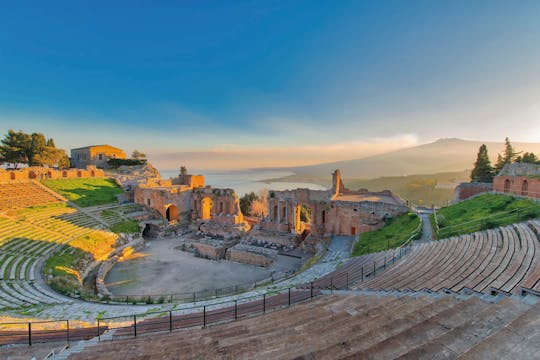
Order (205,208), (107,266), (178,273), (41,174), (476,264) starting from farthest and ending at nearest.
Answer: (205,208)
(41,174)
(107,266)
(178,273)
(476,264)

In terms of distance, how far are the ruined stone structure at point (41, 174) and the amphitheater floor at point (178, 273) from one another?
21.3 meters

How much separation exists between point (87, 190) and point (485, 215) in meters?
44.0

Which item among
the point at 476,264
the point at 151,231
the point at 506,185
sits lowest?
the point at 151,231

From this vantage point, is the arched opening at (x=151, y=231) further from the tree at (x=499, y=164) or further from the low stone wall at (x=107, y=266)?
the tree at (x=499, y=164)

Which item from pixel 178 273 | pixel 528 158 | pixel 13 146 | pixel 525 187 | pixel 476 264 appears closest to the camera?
pixel 476 264

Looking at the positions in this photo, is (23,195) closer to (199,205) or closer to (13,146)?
(199,205)

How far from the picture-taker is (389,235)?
19.0m

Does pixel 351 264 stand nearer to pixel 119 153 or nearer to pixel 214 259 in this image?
pixel 214 259

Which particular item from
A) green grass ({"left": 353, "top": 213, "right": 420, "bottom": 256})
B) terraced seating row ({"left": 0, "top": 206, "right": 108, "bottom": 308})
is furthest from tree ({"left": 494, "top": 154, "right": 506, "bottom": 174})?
terraced seating row ({"left": 0, "top": 206, "right": 108, "bottom": 308})

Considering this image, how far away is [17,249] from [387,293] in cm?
2501

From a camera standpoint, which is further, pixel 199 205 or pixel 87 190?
pixel 199 205

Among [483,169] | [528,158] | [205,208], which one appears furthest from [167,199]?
[528,158]

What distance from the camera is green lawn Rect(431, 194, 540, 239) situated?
13.5 meters

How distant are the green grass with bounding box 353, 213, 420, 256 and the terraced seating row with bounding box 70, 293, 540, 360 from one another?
1051 cm
